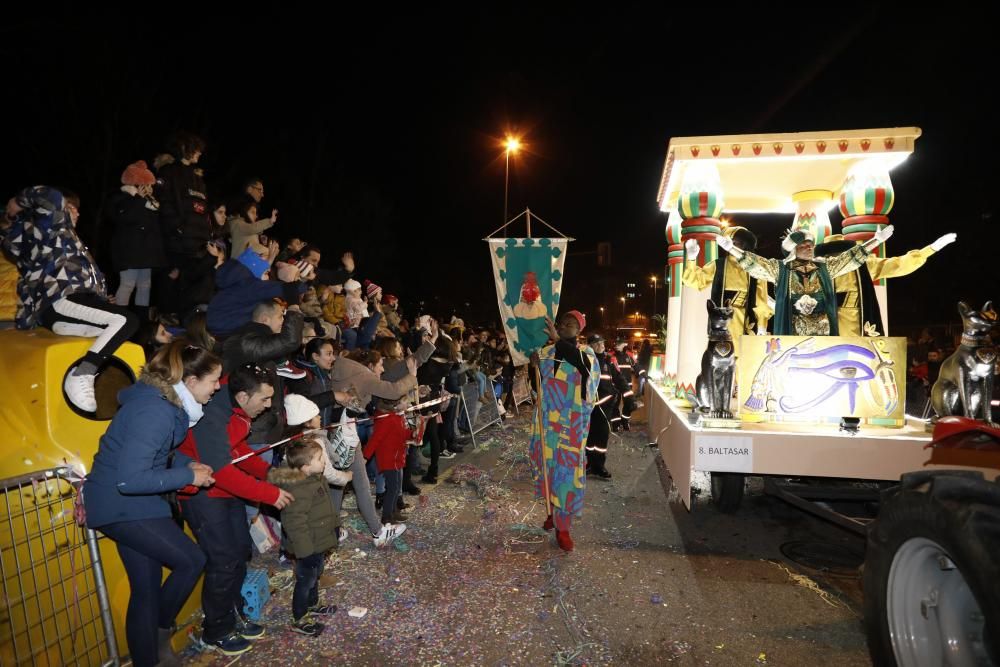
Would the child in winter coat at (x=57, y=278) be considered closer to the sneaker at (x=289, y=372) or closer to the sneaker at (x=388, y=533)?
the sneaker at (x=289, y=372)

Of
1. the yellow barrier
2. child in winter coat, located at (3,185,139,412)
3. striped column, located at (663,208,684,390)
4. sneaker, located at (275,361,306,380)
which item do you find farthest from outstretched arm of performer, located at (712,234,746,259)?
the yellow barrier

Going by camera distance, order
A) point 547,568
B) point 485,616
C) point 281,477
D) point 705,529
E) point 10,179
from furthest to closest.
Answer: point 10,179 < point 705,529 < point 547,568 < point 485,616 < point 281,477

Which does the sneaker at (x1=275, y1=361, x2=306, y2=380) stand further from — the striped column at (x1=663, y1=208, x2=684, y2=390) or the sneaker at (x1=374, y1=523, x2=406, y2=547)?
the striped column at (x1=663, y1=208, x2=684, y2=390)

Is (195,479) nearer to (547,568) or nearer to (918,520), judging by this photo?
(547,568)

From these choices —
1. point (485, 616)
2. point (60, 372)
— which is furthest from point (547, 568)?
point (60, 372)

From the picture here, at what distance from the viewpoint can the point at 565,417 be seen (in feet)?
17.8

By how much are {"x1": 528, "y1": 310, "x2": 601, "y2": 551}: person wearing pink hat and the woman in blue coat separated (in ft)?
10.2

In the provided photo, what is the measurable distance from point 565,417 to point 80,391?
377 cm

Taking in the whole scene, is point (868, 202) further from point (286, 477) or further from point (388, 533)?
point (286, 477)

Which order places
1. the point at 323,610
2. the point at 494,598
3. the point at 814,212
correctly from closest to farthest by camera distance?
the point at 323,610 → the point at 494,598 → the point at 814,212

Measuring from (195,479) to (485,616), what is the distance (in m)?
2.19

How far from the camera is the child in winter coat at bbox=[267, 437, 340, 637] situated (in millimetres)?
3664

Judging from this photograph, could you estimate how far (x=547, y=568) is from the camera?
4789 mm

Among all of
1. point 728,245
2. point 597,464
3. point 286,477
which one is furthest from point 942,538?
point 597,464
